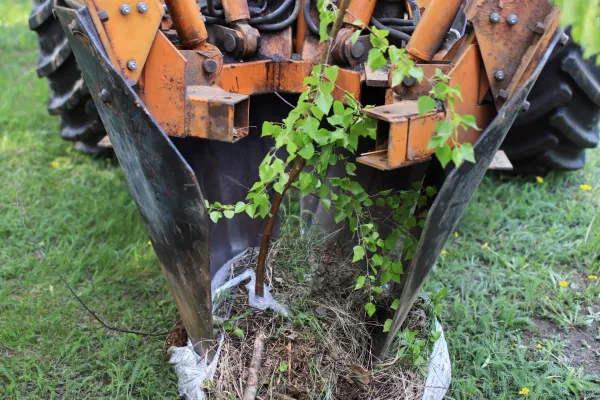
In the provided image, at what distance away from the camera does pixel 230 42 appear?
2.11 meters

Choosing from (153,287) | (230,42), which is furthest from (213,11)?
(153,287)

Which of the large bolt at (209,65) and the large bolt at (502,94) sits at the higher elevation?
the large bolt at (502,94)

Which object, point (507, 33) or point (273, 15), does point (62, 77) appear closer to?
point (273, 15)

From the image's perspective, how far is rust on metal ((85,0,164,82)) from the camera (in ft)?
5.09

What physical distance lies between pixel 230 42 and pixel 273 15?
21cm

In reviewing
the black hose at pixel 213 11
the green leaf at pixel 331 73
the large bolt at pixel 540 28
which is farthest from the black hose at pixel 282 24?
the large bolt at pixel 540 28

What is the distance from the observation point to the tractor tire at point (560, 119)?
2.74 meters

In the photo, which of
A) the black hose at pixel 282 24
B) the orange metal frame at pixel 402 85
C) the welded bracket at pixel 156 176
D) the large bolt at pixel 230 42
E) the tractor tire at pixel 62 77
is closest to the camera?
the welded bracket at pixel 156 176

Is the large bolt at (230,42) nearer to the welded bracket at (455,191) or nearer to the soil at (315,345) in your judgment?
the soil at (315,345)

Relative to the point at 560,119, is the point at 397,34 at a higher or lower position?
higher

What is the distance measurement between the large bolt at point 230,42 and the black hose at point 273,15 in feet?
0.41

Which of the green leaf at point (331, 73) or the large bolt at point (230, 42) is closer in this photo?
the green leaf at point (331, 73)

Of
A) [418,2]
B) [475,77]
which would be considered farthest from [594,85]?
[475,77]

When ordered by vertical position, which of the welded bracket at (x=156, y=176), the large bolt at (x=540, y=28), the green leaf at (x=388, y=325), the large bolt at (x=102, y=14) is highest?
the large bolt at (x=540, y=28)
